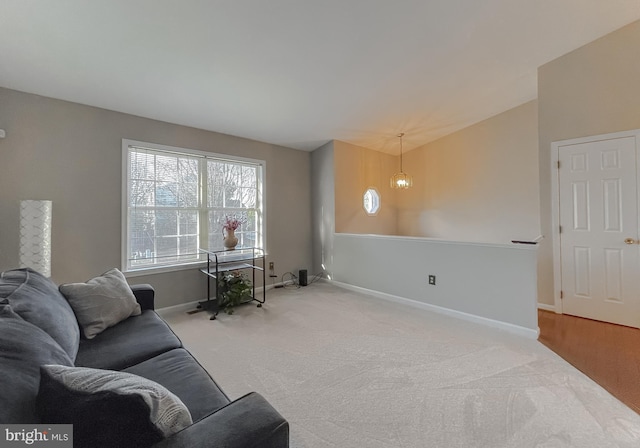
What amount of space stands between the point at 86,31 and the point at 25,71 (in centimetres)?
88

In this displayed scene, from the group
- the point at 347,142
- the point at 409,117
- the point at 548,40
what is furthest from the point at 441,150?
the point at 548,40

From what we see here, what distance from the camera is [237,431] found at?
0.82 m

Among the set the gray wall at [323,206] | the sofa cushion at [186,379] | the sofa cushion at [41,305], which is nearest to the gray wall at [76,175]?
the sofa cushion at [41,305]

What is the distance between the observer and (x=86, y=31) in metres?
2.02

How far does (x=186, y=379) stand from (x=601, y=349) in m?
3.41

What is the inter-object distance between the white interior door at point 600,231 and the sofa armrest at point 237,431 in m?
3.91

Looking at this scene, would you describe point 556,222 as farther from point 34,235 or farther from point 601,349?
point 34,235

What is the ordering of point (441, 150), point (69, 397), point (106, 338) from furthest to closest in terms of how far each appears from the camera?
1. point (441, 150)
2. point (106, 338)
3. point (69, 397)

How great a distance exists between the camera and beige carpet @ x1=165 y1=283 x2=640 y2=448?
1.50 m

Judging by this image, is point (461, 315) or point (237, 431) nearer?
point (237, 431)

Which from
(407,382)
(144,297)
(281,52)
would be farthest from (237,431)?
(281,52)

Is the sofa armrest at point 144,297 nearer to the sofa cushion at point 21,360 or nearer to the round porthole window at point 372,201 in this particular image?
the sofa cushion at point 21,360

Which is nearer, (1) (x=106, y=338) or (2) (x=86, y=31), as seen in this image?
(1) (x=106, y=338)

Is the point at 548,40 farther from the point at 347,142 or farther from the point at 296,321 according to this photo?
the point at 296,321
